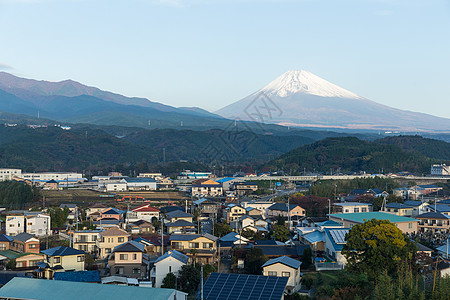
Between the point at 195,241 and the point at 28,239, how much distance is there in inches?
144

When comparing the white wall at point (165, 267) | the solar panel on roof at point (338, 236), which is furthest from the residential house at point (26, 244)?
the solar panel on roof at point (338, 236)

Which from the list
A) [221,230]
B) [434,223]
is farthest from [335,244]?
[434,223]

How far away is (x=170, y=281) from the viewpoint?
9672mm

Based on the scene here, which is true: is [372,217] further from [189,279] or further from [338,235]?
[189,279]

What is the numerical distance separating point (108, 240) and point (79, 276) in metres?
2.79

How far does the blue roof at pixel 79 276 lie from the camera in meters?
9.72

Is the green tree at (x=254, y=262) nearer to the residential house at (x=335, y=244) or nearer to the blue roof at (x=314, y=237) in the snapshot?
the residential house at (x=335, y=244)

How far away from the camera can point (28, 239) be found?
12344 mm

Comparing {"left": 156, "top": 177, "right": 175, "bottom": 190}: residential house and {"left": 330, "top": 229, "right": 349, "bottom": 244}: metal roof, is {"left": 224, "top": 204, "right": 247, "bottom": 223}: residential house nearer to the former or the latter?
{"left": 330, "top": 229, "right": 349, "bottom": 244}: metal roof

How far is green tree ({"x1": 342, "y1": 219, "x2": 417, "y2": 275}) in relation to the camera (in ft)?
30.7

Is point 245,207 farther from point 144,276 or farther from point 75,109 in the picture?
point 75,109

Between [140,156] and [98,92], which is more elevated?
[98,92]

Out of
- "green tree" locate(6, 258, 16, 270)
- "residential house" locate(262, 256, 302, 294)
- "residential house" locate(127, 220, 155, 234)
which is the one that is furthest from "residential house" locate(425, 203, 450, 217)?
"green tree" locate(6, 258, 16, 270)

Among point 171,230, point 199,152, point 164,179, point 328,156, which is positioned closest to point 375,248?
point 171,230
